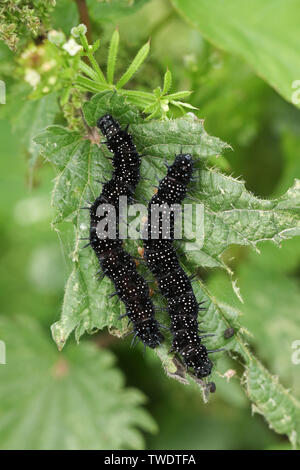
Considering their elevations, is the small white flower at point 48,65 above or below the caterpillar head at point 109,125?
above

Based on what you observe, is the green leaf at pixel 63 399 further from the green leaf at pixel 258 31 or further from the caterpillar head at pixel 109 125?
the green leaf at pixel 258 31

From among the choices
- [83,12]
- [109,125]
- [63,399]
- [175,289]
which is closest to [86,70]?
[109,125]

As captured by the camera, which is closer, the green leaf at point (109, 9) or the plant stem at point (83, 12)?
the plant stem at point (83, 12)

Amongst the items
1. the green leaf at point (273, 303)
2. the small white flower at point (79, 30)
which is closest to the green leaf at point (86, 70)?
the small white flower at point (79, 30)

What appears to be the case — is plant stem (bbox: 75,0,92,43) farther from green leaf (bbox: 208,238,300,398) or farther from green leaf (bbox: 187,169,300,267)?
green leaf (bbox: 208,238,300,398)

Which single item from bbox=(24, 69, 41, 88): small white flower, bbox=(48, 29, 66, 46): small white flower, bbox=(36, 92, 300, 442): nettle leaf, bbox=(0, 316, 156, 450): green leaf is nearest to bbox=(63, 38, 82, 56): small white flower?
bbox=(48, 29, 66, 46): small white flower
